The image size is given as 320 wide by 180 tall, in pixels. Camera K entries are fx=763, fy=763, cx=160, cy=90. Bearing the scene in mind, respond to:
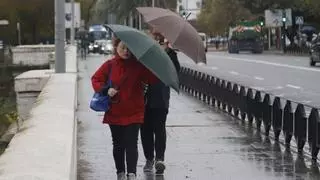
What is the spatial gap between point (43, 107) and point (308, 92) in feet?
53.5

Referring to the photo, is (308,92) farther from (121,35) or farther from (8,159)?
(8,159)

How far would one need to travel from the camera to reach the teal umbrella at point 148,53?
25.0 ft

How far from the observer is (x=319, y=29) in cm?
8406

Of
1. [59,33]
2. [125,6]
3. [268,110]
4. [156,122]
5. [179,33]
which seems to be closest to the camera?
[179,33]

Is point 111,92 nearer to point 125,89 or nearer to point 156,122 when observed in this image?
point 125,89

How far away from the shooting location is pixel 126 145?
7.95m

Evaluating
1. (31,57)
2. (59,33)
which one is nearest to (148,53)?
(59,33)

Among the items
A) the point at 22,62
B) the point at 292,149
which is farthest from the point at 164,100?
the point at 22,62

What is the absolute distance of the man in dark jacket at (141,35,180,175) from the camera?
9.09m

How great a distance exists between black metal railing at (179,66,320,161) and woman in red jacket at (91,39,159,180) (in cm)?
340

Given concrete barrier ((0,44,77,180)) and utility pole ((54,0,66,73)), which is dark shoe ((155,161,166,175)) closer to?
concrete barrier ((0,44,77,180))

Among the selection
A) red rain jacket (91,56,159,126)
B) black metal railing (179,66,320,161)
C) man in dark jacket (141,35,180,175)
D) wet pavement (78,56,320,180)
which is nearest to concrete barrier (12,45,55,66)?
black metal railing (179,66,320,161)

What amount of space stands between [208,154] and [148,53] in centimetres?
386

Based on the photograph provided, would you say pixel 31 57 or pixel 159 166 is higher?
pixel 159 166
